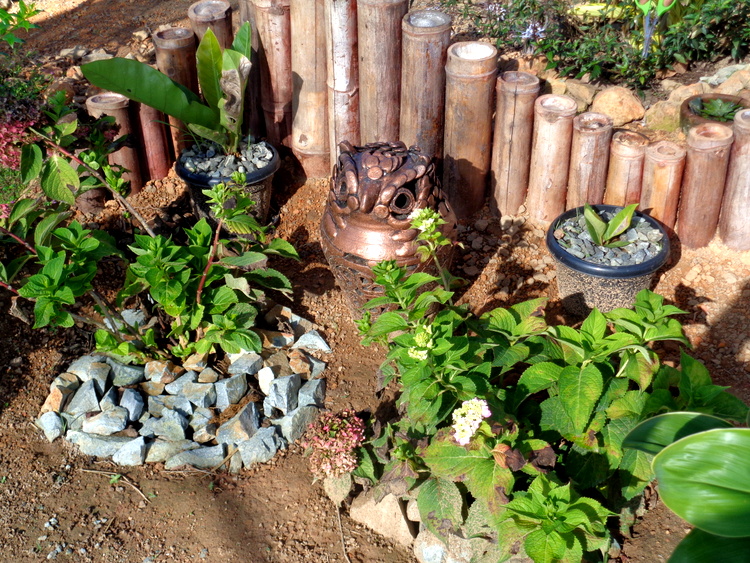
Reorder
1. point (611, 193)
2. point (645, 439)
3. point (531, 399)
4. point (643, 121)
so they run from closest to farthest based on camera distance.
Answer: point (645, 439)
point (531, 399)
point (611, 193)
point (643, 121)

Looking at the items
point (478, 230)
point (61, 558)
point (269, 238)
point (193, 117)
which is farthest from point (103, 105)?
point (61, 558)

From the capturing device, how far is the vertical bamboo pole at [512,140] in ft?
13.8

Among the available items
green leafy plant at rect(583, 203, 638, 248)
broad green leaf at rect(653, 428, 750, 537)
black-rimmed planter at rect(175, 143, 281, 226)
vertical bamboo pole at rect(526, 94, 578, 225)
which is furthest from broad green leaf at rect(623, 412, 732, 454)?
black-rimmed planter at rect(175, 143, 281, 226)

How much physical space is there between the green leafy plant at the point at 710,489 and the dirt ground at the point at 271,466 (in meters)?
0.92

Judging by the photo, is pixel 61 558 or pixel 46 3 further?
pixel 46 3

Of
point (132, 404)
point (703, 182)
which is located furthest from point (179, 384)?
point (703, 182)

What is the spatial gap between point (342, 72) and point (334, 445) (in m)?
2.30

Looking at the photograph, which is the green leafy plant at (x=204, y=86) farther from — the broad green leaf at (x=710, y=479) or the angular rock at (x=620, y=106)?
the broad green leaf at (x=710, y=479)

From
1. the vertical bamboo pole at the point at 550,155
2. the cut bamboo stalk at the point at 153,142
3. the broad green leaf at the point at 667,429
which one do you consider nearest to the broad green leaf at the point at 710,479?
the broad green leaf at the point at 667,429

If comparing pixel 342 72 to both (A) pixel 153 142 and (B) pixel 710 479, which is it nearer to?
(A) pixel 153 142

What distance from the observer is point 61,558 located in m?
3.14

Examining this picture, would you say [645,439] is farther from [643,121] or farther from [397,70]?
[643,121]

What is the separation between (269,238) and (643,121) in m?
2.51

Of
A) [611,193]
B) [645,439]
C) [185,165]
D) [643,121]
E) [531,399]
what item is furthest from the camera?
[643,121]
